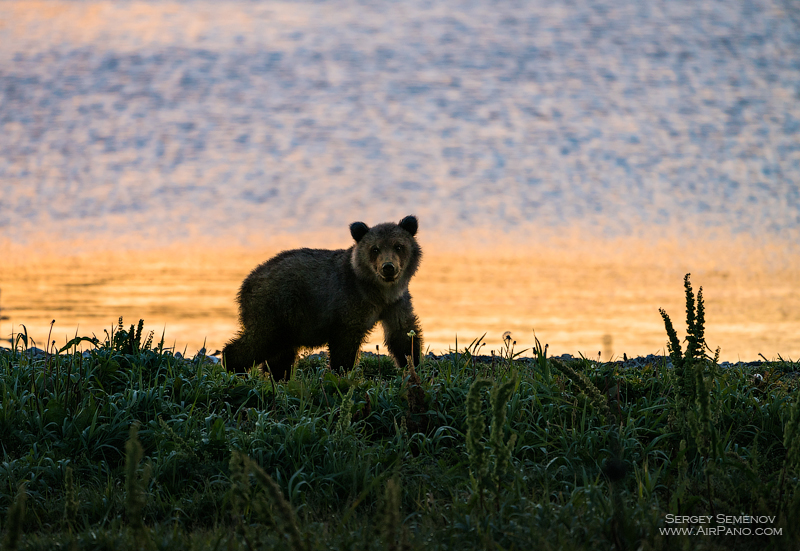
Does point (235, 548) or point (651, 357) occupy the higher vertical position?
point (651, 357)

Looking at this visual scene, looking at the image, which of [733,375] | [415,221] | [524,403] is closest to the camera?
[524,403]

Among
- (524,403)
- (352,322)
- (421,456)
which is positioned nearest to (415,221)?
(352,322)

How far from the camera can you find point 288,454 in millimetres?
4695

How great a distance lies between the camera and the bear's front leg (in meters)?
7.46

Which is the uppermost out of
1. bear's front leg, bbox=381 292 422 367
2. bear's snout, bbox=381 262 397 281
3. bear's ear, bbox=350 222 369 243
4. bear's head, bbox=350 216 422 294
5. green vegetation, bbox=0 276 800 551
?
bear's ear, bbox=350 222 369 243

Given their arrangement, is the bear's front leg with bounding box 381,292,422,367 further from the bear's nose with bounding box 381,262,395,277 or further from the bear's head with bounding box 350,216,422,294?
the bear's nose with bounding box 381,262,395,277

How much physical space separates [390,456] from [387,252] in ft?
9.42

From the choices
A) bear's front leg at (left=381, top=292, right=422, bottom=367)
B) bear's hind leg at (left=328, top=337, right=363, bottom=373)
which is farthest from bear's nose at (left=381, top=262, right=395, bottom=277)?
bear's hind leg at (left=328, top=337, right=363, bottom=373)

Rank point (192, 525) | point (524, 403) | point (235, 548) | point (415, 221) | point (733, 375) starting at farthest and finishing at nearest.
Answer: point (415, 221) < point (733, 375) < point (524, 403) < point (192, 525) < point (235, 548)

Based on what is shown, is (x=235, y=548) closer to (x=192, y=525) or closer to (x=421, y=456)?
(x=192, y=525)

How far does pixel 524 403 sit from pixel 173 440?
276 centimetres

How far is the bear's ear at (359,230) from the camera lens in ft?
25.1

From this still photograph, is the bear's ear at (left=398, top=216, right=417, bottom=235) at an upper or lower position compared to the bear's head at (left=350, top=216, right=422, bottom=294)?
upper

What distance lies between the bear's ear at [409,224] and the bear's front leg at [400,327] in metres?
0.76
